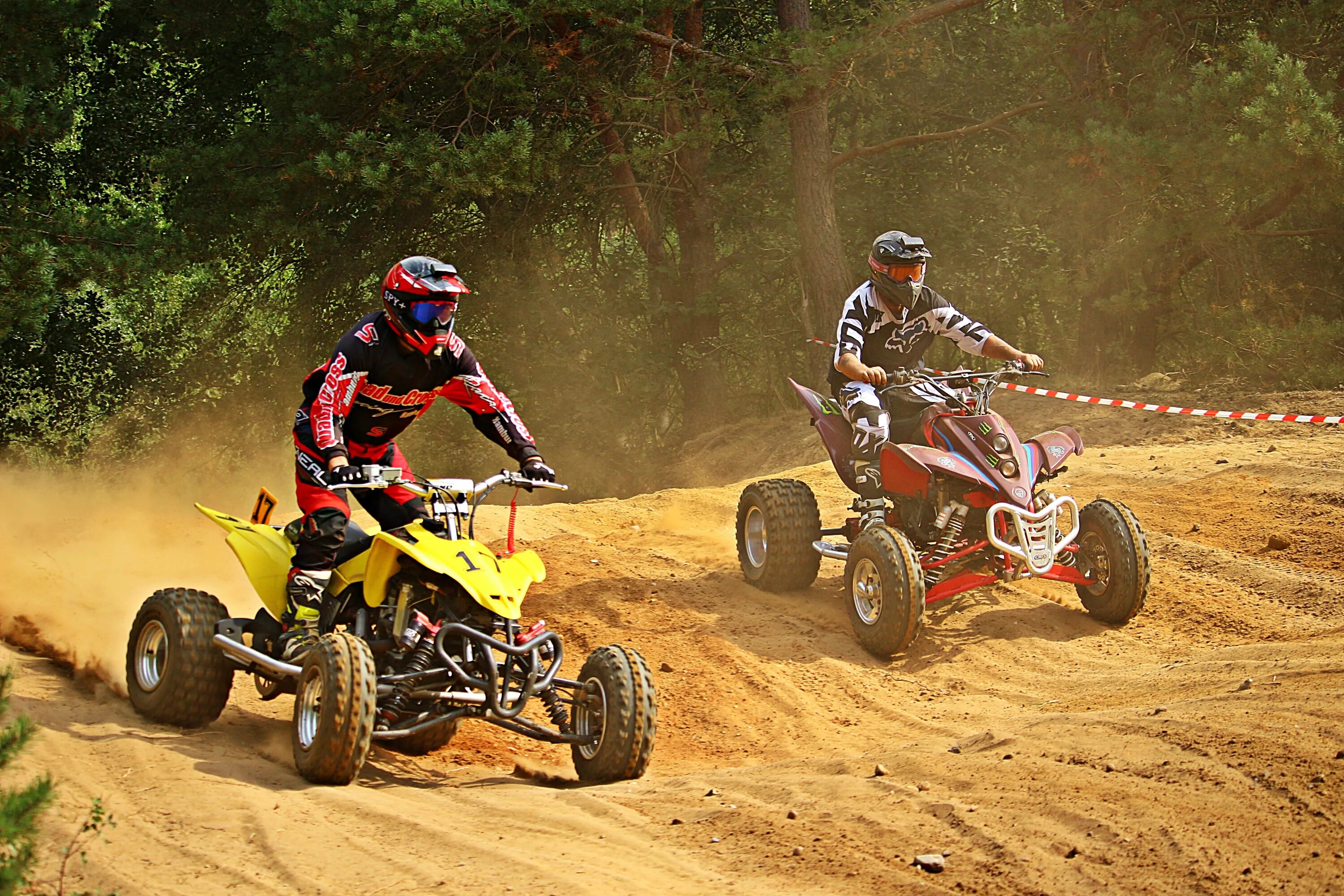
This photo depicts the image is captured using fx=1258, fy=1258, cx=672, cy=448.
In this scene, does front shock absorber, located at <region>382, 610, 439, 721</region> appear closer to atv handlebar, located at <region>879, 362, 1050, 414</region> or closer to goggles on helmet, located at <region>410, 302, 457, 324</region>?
goggles on helmet, located at <region>410, 302, 457, 324</region>

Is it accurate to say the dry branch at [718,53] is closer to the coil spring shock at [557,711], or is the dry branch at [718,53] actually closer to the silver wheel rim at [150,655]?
the silver wheel rim at [150,655]

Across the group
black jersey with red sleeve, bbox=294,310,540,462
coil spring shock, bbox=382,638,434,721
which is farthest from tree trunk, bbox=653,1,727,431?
coil spring shock, bbox=382,638,434,721

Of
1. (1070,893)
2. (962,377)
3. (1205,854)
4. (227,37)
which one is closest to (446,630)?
(1070,893)

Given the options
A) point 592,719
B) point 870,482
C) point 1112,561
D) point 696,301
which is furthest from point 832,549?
point 696,301

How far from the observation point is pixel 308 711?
5.62 meters

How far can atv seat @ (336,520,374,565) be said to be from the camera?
6305 mm

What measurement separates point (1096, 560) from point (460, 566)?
16.1 feet

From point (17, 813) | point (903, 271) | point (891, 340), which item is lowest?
point (17, 813)

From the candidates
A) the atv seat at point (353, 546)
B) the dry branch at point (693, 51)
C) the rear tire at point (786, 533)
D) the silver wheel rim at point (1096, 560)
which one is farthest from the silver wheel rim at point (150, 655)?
the dry branch at point (693, 51)

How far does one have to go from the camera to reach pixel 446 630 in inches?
221

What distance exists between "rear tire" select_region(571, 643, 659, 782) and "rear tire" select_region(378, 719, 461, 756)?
102 cm

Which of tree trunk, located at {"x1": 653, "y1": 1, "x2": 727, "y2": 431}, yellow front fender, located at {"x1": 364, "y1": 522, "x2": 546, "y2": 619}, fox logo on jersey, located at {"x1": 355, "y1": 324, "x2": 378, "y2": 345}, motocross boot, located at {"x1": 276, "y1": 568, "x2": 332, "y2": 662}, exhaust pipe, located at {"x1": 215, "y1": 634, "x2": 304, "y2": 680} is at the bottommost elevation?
exhaust pipe, located at {"x1": 215, "y1": 634, "x2": 304, "y2": 680}

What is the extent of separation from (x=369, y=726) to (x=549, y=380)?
14730 mm

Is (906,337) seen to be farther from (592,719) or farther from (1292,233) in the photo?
(1292,233)
